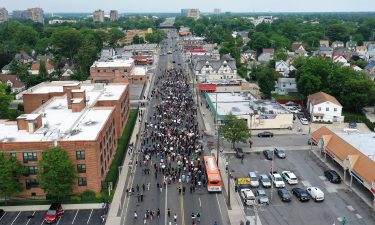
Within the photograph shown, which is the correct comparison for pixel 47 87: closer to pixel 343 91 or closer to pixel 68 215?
pixel 68 215

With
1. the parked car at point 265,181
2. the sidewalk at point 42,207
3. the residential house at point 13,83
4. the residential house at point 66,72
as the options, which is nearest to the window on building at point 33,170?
the sidewalk at point 42,207

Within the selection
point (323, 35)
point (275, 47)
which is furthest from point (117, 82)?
point (323, 35)

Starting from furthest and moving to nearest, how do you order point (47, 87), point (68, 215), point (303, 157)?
point (47, 87) < point (303, 157) < point (68, 215)

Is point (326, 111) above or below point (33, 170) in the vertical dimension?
below

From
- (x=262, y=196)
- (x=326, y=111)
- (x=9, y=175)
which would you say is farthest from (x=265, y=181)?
(x=326, y=111)

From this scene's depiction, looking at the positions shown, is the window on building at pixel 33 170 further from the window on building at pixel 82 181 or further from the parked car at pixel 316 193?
the parked car at pixel 316 193

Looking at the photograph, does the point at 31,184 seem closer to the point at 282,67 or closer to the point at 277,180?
the point at 277,180

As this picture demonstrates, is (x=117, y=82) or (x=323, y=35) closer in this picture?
(x=117, y=82)
